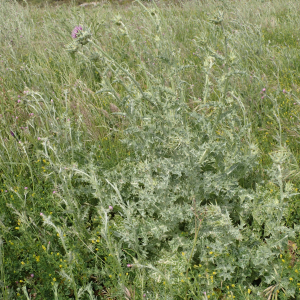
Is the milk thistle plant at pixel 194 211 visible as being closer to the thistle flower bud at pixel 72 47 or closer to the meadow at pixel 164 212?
the meadow at pixel 164 212

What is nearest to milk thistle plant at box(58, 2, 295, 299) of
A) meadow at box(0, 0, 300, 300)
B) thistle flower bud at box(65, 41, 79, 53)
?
meadow at box(0, 0, 300, 300)

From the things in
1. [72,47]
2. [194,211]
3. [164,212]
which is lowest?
[164,212]

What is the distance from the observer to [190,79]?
11.1 ft

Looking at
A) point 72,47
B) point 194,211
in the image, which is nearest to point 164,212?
point 194,211

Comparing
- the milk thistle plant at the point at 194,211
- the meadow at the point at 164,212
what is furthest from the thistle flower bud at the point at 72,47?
the milk thistle plant at the point at 194,211

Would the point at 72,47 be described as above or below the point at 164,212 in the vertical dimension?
above

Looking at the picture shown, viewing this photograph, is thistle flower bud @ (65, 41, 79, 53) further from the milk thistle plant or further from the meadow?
the milk thistle plant

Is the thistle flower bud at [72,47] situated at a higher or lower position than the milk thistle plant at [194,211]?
higher

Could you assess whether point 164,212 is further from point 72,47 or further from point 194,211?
point 72,47

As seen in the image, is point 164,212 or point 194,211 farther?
point 164,212

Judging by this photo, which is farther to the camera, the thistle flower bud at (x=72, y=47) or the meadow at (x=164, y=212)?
the thistle flower bud at (x=72, y=47)

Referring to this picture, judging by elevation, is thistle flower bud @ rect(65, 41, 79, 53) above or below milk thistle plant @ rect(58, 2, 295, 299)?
above

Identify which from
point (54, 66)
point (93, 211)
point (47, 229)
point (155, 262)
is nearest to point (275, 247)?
point (155, 262)

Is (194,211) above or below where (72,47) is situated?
below
